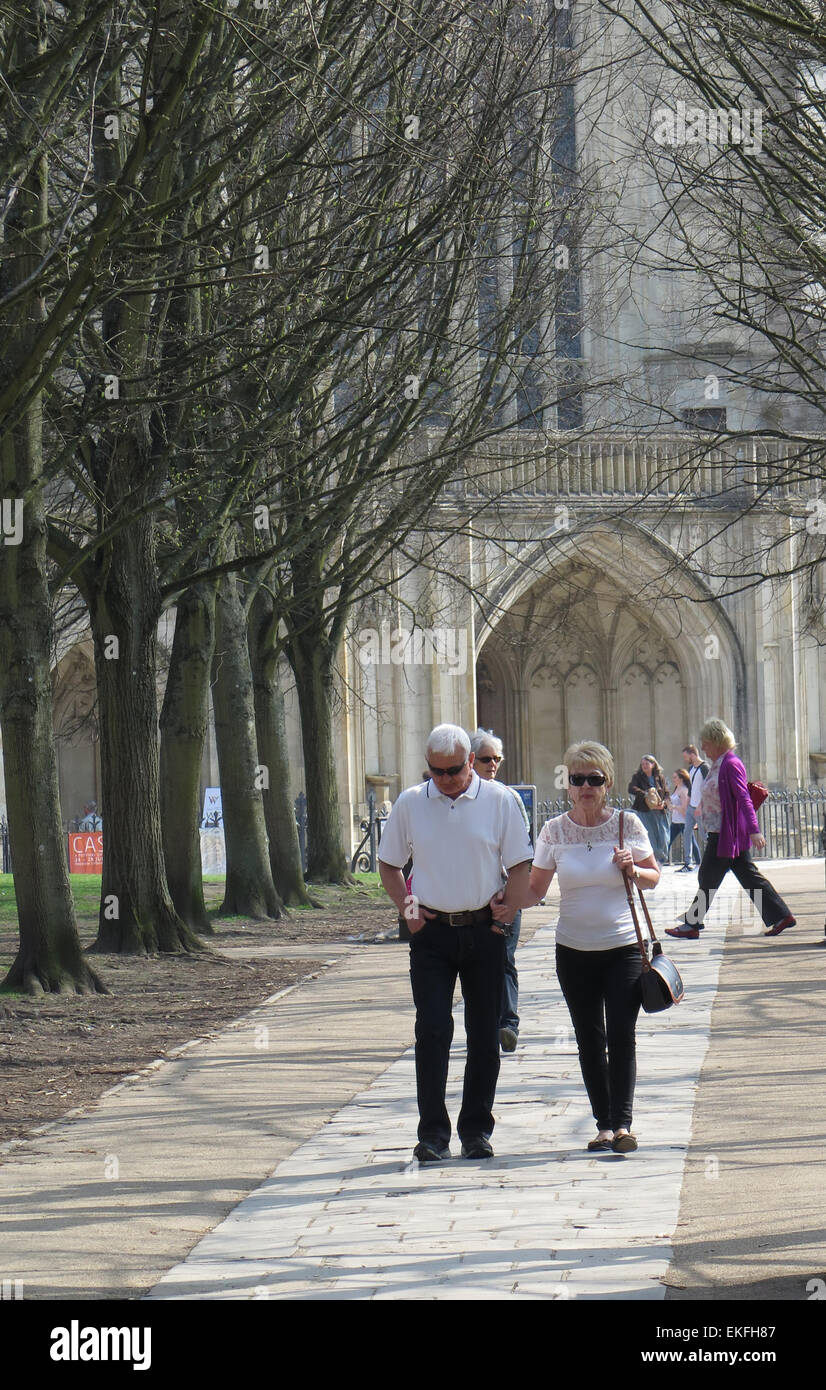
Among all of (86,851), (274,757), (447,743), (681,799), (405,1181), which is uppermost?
(447,743)

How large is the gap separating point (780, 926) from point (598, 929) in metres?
8.34

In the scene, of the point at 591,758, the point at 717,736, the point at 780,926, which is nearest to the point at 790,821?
the point at 780,926

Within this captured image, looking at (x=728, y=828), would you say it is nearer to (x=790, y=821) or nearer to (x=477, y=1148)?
(x=477, y=1148)

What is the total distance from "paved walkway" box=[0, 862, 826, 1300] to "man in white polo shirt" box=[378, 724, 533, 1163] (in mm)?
316

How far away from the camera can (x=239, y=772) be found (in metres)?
19.2

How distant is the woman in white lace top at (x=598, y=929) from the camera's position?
7.18 metres

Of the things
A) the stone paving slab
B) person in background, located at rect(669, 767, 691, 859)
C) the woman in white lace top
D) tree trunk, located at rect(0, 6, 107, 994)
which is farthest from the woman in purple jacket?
person in background, located at rect(669, 767, 691, 859)

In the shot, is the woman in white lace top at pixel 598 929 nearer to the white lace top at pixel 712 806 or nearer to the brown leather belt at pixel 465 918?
the brown leather belt at pixel 465 918

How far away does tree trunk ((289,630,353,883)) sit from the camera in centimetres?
2369

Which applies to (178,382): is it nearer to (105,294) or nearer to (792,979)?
(105,294)

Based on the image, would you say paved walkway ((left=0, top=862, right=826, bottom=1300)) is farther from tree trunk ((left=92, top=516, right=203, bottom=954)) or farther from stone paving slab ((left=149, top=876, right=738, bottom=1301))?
tree trunk ((left=92, top=516, right=203, bottom=954))

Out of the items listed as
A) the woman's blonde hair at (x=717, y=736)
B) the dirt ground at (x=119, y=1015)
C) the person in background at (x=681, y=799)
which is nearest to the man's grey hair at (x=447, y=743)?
the dirt ground at (x=119, y=1015)
